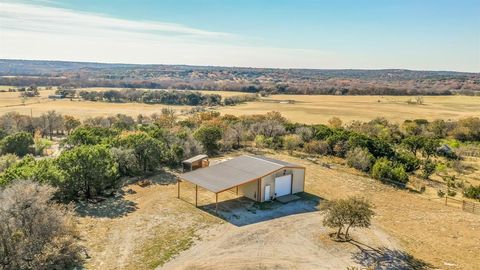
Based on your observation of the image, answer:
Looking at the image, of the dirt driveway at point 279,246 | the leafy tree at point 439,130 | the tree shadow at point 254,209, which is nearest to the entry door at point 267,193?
the tree shadow at point 254,209

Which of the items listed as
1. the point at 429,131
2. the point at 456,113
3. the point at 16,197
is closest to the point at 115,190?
the point at 16,197

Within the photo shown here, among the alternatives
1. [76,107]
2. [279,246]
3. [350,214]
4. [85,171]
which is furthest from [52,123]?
[350,214]

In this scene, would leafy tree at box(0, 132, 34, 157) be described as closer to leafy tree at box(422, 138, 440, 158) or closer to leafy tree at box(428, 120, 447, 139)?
leafy tree at box(422, 138, 440, 158)

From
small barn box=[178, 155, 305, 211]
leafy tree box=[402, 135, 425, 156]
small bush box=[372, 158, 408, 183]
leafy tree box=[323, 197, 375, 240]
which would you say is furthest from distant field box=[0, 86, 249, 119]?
leafy tree box=[323, 197, 375, 240]

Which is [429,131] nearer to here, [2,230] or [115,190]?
[115,190]

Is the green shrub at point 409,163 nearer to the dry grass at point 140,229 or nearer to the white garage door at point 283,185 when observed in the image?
the white garage door at point 283,185

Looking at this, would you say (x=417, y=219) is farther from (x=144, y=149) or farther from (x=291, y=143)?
(x=144, y=149)

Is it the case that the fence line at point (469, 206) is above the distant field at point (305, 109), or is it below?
above
